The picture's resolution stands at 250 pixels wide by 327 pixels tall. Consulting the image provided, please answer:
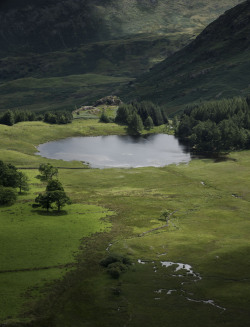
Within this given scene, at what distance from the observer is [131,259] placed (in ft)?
278

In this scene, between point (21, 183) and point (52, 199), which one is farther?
point (21, 183)

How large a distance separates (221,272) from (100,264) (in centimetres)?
2183

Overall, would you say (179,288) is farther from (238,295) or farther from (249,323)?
(249,323)

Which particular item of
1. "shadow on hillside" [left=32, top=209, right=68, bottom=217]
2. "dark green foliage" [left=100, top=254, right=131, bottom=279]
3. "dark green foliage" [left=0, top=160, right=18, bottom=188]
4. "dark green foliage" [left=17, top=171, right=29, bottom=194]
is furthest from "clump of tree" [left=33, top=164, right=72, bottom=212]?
"dark green foliage" [left=100, top=254, right=131, bottom=279]

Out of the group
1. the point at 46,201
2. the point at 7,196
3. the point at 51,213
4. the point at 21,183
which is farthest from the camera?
the point at 21,183

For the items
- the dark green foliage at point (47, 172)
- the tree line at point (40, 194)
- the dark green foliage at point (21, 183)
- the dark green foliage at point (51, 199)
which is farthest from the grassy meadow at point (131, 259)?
the dark green foliage at point (47, 172)

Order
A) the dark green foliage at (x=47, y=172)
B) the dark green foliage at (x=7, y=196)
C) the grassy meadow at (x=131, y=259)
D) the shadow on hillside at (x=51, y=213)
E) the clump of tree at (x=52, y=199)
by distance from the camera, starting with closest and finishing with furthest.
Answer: the grassy meadow at (x=131, y=259)
the shadow on hillside at (x=51, y=213)
the clump of tree at (x=52, y=199)
the dark green foliage at (x=7, y=196)
the dark green foliage at (x=47, y=172)

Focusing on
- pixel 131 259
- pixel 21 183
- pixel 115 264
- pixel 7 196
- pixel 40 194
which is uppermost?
pixel 21 183

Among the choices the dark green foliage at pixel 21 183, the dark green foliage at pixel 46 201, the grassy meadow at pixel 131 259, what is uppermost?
the dark green foliage at pixel 21 183

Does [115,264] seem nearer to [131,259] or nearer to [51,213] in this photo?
[131,259]

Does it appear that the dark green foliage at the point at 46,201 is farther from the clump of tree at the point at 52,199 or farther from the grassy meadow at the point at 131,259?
the grassy meadow at the point at 131,259

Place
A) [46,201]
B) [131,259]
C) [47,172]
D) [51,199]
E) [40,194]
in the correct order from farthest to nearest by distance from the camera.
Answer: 1. [47,172]
2. [40,194]
3. [51,199]
4. [46,201]
5. [131,259]

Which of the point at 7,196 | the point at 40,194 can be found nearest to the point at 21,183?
the point at 7,196

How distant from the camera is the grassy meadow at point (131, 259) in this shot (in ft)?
211
